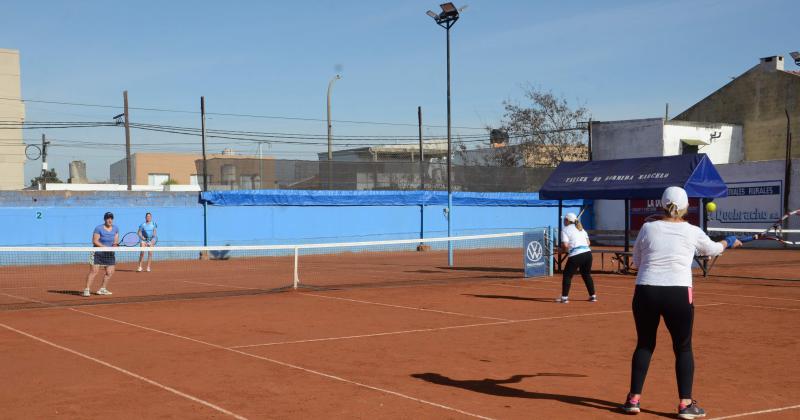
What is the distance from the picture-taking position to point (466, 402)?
7559 millimetres

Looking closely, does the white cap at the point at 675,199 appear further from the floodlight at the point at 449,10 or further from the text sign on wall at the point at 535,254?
the floodlight at the point at 449,10

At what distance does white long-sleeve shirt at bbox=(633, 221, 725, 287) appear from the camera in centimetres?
679

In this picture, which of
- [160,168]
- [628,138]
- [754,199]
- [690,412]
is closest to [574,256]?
[690,412]

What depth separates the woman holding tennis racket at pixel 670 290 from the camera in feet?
22.1

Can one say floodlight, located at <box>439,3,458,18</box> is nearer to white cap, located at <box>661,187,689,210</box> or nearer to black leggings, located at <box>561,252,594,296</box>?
black leggings, located at <box>561,252,594,296</box>

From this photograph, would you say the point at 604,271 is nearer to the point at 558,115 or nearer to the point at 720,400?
the point at 720,400

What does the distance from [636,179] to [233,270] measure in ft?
40.5

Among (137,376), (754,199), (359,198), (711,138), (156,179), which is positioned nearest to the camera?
(137,376)

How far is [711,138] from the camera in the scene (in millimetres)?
49500

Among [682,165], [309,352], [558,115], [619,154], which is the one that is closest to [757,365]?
[309,352]

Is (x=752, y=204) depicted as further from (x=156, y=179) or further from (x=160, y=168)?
(x=160, y=168)

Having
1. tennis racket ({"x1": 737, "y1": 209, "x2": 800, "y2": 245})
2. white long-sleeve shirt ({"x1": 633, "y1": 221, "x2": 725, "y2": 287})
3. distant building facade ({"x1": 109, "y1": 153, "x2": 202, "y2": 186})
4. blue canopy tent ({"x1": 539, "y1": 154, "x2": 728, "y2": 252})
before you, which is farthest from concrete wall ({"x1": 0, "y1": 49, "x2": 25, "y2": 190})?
white long-sleeve shirt ({"x1": 633, "y1": 221, "x2": 725, "y2": 287})

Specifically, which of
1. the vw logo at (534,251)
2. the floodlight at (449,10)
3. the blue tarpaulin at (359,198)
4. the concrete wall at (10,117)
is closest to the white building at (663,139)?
the blue tarpaulin at (359,198)

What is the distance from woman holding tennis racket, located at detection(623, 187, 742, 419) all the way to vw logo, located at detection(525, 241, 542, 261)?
585 inches
